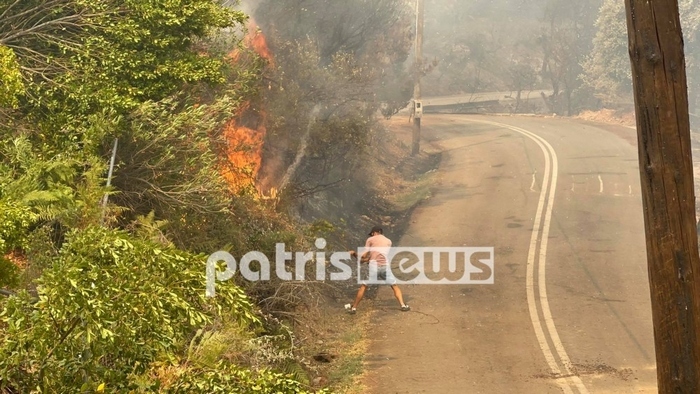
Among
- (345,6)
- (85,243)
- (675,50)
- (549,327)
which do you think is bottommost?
(549,327)

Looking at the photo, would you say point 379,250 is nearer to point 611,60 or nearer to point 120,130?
point 120,130

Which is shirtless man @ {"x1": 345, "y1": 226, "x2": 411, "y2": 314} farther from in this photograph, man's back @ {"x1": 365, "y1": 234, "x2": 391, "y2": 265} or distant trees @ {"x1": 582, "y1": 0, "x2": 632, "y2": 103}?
distant trees @ {"x1": 582, "y1": 0, "x2": 632, "y2": 103}

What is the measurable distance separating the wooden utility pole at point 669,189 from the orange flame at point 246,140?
36.9 ft

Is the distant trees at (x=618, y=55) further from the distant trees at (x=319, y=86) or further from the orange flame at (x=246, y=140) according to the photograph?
the orange flame at (x=246, y=140)

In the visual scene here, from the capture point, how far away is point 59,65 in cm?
1405

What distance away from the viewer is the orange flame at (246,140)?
17406 mm

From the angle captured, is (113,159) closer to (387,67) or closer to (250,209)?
(250,209)

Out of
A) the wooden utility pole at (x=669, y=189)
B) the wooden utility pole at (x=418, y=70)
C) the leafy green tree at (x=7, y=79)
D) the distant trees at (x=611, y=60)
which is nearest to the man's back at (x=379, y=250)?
the leafy green tree at (x=7, y=79)

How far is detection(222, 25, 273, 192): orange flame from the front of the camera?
685 inches

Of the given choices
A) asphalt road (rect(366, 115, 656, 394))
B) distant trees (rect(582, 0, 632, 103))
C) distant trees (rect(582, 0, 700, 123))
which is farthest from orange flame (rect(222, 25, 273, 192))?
distant trees (rect(582, 0, 700, 123))

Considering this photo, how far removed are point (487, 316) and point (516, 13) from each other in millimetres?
50304

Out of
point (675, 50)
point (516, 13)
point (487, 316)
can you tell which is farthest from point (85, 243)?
point (516, 13)

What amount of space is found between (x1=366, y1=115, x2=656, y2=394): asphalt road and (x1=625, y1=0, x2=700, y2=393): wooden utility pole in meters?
6.78

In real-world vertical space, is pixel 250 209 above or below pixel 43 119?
below
